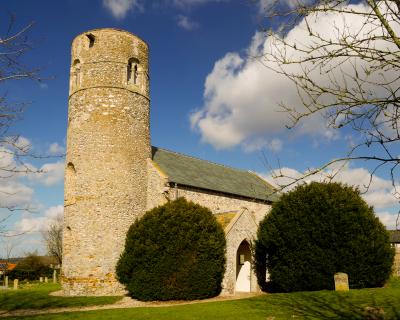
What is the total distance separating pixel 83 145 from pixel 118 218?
429 cm

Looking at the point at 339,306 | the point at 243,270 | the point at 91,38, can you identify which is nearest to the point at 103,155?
the point at 91,38

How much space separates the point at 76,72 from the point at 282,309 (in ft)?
55.6

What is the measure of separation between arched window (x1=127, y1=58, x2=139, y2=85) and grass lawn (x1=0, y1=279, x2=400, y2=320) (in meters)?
12.7

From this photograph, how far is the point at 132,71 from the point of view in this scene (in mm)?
22797

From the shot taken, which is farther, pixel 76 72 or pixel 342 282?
pixel 76 72

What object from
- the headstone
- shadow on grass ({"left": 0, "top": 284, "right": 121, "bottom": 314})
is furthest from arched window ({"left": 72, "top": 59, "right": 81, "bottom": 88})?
the headstone

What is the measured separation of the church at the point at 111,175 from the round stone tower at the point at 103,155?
1.9 inches

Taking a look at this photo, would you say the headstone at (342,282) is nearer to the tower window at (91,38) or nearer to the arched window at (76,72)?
the arched window at (76,72)

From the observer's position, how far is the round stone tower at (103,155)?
20.1m

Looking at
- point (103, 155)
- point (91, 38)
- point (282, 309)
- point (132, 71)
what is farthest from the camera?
point (132, 71)

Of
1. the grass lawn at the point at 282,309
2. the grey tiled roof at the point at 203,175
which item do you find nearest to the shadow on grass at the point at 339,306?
the grass lawn at the point at 282,309

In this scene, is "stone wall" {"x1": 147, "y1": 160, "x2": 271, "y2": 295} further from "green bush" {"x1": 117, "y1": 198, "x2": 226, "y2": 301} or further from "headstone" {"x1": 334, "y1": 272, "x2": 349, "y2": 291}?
"headstone" {"x1": 334, "y1": 272, "x2": 349, "y2": 291}

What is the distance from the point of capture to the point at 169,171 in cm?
2361

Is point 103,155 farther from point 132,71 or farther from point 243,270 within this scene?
point 243,270
